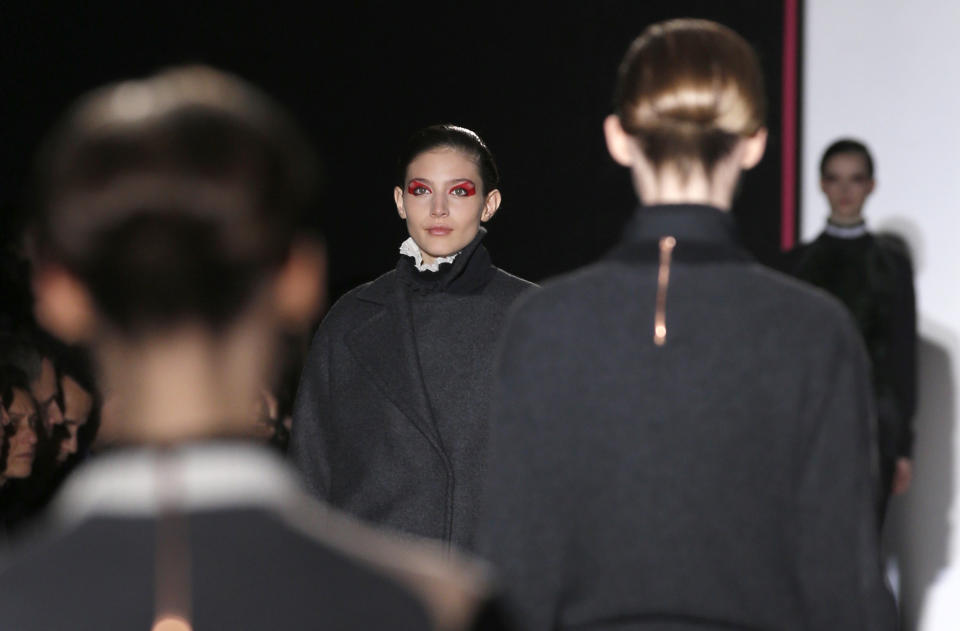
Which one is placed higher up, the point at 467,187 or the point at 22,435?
the point at 467,187

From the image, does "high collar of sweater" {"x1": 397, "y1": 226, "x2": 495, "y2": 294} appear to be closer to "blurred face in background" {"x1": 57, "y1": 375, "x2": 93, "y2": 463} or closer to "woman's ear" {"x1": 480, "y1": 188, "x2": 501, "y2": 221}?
"woman's ear" {"x1": 480, "y1": 188, "x2": 501, "y2": 221}

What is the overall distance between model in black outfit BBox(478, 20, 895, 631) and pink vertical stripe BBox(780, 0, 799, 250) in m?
3.31

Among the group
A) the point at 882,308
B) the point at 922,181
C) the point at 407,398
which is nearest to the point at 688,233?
the point at 407,398

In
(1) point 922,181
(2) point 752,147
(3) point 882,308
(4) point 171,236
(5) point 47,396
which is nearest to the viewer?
(4) point 171,236

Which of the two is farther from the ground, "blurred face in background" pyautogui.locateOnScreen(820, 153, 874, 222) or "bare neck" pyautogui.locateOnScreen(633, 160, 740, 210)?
"bare neck" pyautogui.locateOnScreen(633, 160, 740, 210)

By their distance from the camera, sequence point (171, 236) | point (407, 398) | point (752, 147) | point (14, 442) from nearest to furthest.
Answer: point (171, 236) < point (752, 147) < point (407, 398) < point (14, 442)

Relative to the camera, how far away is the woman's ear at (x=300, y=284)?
91cm

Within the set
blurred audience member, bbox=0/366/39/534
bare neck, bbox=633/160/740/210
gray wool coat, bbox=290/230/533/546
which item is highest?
bare neck, bbox=633/160/740/210

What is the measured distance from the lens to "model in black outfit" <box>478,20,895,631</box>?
1.58m

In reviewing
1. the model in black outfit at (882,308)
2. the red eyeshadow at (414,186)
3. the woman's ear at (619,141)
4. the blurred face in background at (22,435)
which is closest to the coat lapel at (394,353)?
the red eyeshadow at (414,186)

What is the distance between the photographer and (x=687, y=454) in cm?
159

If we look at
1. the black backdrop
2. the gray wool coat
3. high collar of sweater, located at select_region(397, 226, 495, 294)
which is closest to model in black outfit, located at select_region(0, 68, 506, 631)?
the gray wool coat

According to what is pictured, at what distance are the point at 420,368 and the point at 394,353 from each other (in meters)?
0.06

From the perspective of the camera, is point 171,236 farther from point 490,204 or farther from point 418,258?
point 490,204
